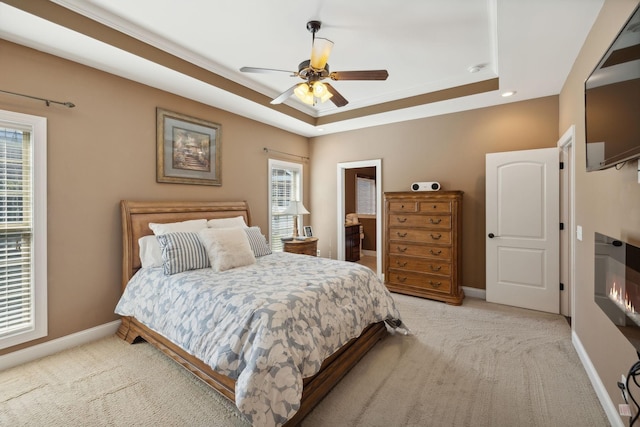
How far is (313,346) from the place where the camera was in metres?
1.82

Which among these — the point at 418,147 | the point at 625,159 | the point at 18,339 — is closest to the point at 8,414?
the point at 18,339

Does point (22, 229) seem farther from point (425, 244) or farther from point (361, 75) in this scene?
point (425, 244)

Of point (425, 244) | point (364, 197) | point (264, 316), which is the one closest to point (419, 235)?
point (425, 244)

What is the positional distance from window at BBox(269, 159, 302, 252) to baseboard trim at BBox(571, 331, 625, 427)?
12.8ft

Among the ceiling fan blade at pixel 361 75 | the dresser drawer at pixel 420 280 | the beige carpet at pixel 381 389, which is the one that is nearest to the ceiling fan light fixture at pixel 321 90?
the ceiling fan blade at pixel 361 75

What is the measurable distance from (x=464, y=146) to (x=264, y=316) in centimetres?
373

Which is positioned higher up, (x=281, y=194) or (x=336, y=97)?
(x=336, y=97)

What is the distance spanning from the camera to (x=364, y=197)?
7.57 m

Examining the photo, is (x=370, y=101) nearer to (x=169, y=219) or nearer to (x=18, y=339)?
(x=169, y=219)

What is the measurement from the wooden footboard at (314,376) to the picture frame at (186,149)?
1664mm

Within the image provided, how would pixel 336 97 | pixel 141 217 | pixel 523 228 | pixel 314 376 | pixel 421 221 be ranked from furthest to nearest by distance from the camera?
pixel 421 221 → pixel 523 228 → pixel 141 217 → pixel 336 97 → pixel 314 376

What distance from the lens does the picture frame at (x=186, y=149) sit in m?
3.32

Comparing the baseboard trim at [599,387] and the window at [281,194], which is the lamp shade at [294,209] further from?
the baseboard trim at [599,387]

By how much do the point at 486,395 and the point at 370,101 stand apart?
371 centimetres
